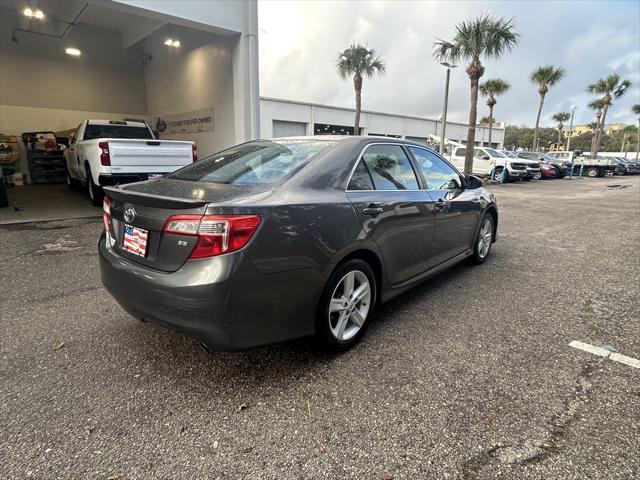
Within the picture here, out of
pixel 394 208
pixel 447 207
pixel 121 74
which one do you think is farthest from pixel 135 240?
pixel 121 74

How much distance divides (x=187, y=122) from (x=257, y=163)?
1289cm

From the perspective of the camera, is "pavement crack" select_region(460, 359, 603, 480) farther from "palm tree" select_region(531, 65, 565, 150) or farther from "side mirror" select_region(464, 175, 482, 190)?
"palm tree" select_region(531, 65, 565, 150)

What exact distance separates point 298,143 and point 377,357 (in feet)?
5.97

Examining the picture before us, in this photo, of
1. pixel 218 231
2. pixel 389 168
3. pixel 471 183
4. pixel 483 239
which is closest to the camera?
pixel 218 231

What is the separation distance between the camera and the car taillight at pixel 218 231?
6.78ft

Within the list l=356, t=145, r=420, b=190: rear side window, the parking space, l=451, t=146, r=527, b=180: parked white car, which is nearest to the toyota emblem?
the parking space

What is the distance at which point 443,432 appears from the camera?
2068mm

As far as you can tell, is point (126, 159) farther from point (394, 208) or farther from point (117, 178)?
point (394, 208)

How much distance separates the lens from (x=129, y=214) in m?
2.43

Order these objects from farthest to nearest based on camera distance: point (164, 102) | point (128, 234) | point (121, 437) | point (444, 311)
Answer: point (164, 102) < point (444, 311) < point (128, 234) < point (121, 437)

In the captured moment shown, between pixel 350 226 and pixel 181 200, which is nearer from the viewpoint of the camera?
pixel 181 200

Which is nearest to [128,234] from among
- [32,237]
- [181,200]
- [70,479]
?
[181,200]

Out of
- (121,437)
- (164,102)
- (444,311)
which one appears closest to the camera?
(121,437)

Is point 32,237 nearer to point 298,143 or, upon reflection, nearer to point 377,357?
point 298,143
